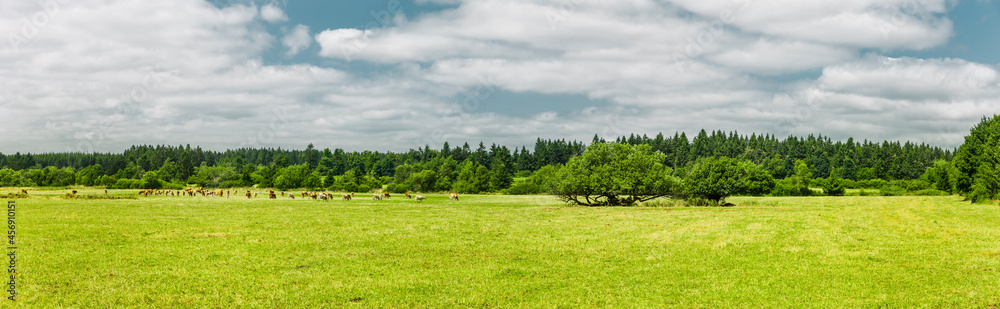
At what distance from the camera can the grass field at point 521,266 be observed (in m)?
15.4

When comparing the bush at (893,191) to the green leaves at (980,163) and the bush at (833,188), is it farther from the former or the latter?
the green leaves at (980,163)

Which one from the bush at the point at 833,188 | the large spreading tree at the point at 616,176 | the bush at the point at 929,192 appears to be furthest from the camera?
the bush at the point at 833,188

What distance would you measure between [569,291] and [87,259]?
1874cm

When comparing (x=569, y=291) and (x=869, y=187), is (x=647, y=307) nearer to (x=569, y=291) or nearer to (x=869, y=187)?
(x=569, y=291)

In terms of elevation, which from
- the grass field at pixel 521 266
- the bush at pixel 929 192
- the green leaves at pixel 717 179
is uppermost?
the green leaves at pixel 717 179

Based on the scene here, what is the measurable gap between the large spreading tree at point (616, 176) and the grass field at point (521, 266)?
33999 millimetres

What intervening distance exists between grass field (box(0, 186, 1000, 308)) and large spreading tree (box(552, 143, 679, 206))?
34.0 metres

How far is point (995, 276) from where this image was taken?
17734mm

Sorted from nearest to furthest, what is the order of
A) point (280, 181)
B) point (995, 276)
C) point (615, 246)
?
point (995, 276) → point (615, 246) → point (280, 181)

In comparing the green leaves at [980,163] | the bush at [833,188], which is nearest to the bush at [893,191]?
the bush at [833,188]

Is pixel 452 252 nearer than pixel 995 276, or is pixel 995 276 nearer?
pixel 995 276

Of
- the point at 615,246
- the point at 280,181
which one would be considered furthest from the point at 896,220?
the point at 280,181

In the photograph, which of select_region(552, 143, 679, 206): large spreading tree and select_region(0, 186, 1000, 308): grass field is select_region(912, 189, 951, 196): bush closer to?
select_region(552, 143, 679, 206): large spreading tree

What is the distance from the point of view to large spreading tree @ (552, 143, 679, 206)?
6750 cm
